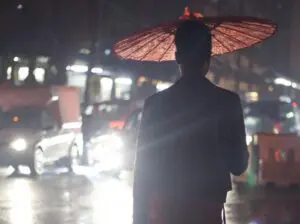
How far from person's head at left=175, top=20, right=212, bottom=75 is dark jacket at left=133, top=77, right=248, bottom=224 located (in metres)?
0.08

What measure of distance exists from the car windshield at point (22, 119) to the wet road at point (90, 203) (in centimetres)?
162

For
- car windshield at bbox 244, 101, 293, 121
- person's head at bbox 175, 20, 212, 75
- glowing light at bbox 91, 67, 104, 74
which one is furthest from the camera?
glowing light at bbox 91, 67, 104, 74

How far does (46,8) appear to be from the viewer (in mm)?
32281

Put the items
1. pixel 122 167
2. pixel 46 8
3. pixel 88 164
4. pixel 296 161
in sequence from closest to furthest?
1. pixel 296 161
2. pixel 122 167
3. pixel 88 164
4. pixel 46 8

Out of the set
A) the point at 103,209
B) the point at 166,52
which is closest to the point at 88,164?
the point at 103,209

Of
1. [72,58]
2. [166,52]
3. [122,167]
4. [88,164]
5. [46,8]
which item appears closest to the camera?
[166,52]

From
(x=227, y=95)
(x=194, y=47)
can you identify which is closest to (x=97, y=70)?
(x=194, y=47)

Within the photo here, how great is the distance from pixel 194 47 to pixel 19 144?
12800mm

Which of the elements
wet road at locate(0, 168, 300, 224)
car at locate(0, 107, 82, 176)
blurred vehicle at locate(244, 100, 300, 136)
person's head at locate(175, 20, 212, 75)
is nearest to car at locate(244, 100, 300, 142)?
blurred vehicle at locate(244, 100, 300, 136)

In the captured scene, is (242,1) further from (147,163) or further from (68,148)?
(147,163)

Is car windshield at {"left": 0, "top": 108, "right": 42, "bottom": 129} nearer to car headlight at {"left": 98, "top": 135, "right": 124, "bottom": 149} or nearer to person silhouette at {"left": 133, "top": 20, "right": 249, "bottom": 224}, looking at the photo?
car headlight at {"left": 98, "top": 135, "right": 124, "bottom": 149}

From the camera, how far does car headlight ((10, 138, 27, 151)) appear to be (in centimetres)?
1526

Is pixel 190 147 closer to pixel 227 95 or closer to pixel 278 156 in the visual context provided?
pixel 227 95

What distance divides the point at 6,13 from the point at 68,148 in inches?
594
